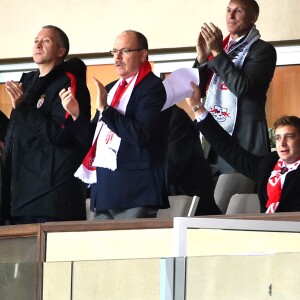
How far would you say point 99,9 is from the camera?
524 inches

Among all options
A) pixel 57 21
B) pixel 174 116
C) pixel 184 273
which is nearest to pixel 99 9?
pixel 57 21

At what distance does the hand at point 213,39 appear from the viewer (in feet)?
30.2

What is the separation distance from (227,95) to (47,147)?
1.18 m

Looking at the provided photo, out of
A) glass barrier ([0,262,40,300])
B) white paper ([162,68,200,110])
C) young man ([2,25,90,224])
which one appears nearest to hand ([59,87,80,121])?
young man ([2,25,90,224])

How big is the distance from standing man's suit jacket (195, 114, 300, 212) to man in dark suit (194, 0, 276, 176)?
271mm

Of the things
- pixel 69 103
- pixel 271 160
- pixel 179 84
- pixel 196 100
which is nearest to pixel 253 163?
pixel 271 160

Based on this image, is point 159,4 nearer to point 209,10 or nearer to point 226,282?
point 209,10

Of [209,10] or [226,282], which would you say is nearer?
[226,282]

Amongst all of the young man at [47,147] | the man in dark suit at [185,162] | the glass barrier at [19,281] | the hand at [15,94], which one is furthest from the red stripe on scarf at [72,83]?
the glass barrier at [19,281]

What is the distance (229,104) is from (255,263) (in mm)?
2979

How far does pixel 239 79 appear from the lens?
29.8ft

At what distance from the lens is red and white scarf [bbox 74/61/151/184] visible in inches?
351

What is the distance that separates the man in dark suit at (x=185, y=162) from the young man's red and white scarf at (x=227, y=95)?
0.21 meters

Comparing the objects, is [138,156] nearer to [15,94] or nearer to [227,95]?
[227,95]
